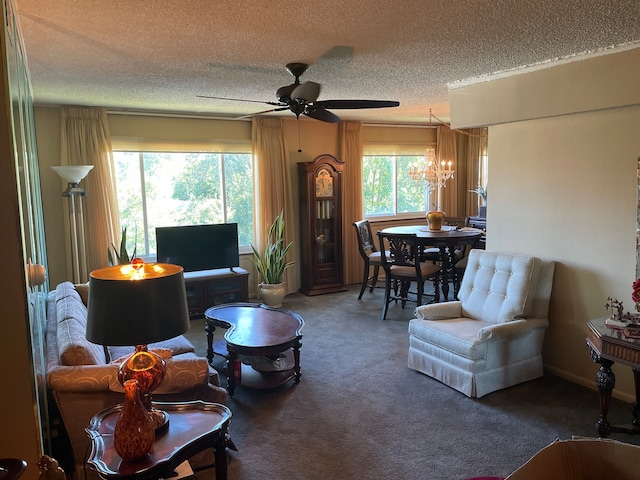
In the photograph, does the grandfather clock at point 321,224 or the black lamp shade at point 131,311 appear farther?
the grandfather clock at point 321,224

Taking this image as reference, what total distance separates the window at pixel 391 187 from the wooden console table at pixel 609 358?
4.86 metres

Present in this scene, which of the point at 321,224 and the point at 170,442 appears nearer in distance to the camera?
the point at 170,442

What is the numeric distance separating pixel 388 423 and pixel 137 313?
6.67ft

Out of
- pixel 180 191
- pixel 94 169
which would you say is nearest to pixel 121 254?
pixel 94 169

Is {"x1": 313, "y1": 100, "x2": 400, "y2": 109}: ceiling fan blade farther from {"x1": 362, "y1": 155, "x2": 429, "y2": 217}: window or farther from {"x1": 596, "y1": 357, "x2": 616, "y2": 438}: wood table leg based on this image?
{"x1": 362, "y1": 155, "x2": 429, "y2": 217}: window

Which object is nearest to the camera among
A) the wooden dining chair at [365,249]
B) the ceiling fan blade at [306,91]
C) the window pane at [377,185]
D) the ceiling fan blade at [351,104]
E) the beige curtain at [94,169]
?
the ceiling fan blade at [306,91]

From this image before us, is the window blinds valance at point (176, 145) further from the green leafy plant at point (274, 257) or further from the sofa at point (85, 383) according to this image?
the sofa at point (85, 383)

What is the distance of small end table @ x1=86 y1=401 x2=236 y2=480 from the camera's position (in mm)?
1792

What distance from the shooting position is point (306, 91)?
10.4 feet

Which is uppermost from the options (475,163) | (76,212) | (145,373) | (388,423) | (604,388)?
(475,163)

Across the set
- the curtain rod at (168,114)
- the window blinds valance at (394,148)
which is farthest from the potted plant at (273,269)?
the window blinds valance at (394,148)

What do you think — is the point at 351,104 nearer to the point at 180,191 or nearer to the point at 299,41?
the point at 299,41

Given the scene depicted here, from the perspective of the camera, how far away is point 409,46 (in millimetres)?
3008

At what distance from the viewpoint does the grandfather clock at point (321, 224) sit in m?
6.55
